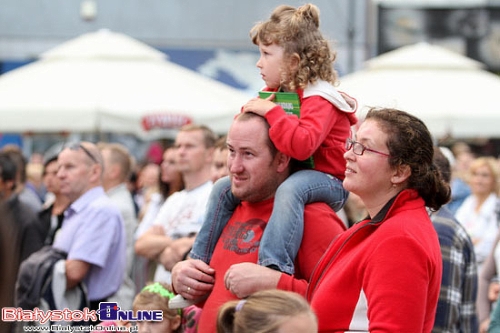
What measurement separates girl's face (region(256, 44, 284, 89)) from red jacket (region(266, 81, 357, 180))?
15cm

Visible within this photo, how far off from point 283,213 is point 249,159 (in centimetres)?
32

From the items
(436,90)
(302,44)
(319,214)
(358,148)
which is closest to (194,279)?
(319,214)

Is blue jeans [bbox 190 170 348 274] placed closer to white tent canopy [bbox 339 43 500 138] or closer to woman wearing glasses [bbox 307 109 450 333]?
woman wearing glasses [bbox 307 109 450 333]

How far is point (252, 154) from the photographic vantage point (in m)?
4.26

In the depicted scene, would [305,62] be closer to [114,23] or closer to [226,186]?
[226,186]

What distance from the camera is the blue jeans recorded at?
4098 mm

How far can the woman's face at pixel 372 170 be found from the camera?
3836 millimetres

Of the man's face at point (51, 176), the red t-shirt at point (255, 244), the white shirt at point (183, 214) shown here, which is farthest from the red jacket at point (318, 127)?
the man's face at point (51, 176)

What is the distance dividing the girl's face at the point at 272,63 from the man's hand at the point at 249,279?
95cm

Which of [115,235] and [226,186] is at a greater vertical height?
[226,186]

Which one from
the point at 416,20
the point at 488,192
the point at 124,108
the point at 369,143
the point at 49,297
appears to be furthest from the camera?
the point at 416,20

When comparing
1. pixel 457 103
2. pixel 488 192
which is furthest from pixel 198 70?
pixel 488 192

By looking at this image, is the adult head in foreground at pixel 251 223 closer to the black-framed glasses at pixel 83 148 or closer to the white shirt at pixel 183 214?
the white shirt at pixel 183 214

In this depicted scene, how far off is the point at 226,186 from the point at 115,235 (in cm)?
247
